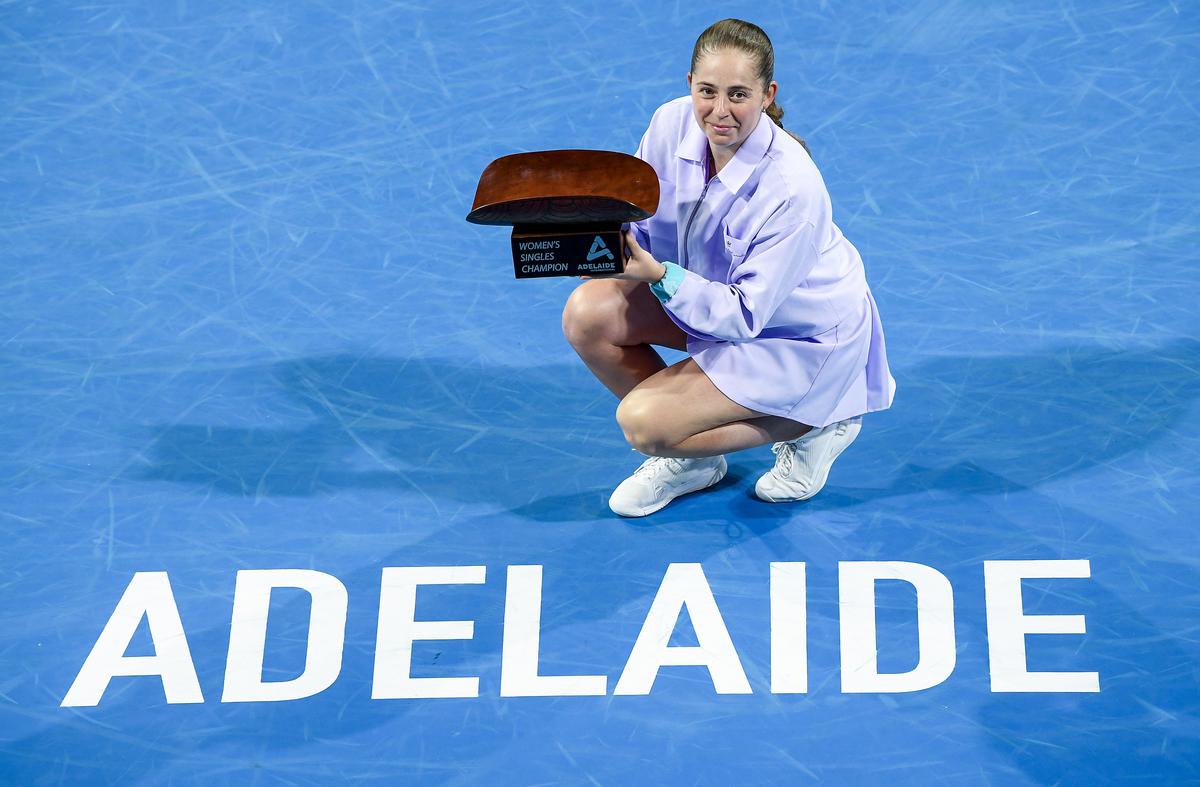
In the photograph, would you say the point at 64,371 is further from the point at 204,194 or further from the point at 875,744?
the point at 875,744

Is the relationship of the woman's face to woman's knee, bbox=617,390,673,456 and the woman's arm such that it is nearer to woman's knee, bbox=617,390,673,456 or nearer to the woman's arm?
the woman's arm

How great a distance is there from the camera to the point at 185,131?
4719 millimetres

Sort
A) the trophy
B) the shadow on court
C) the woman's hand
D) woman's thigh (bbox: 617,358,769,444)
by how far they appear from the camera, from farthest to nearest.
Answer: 1. woman's thigh (bbox: 617,358,769,444)
2. the shadow on court
3. the woman's hand
4. the trophy

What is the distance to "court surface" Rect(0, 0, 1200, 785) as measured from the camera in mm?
3125

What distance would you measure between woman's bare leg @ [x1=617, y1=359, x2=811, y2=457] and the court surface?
0.23 m

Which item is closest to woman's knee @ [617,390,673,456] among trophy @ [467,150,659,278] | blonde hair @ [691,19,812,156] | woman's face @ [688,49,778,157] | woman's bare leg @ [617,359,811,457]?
woman's bare leg @ [617,359,811,457]

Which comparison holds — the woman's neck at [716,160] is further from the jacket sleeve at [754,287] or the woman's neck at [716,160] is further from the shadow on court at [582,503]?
the shadow on court at [582,503]

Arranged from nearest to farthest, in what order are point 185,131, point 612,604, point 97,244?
point 612,604
point 97,244
point 185,131

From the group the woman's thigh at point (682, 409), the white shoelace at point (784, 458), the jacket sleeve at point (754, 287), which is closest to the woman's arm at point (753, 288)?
the jacket sleeve at point (754, 287)

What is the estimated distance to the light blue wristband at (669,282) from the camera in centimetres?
310

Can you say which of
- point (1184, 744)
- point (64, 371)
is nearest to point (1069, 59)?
point (1184, 744)

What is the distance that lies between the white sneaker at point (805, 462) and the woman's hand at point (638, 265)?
25.7 inches

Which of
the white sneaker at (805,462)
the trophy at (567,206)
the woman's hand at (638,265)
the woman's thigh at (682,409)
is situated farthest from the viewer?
the white sneaker at (805,462)

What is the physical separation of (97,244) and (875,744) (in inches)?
106
